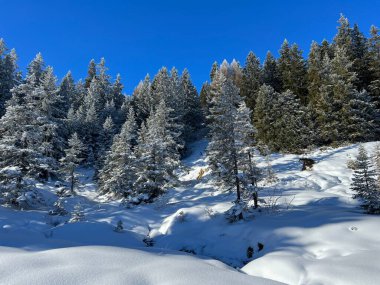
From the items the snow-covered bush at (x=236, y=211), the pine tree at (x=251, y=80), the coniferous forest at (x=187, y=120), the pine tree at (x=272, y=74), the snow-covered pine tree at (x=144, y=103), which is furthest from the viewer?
the snow-covered pine tree at (x=144, y=103)

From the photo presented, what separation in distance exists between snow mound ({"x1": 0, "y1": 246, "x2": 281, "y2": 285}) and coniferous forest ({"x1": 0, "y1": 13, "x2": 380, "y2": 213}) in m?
13.2

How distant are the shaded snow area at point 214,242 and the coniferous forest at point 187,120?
320 cm

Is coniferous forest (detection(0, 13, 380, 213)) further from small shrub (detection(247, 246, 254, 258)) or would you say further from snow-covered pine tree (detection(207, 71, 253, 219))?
small shrub (detection(247, 246, 254, 258))

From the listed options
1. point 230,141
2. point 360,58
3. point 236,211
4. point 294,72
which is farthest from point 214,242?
point 360,58

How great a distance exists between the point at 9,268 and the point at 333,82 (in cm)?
4047

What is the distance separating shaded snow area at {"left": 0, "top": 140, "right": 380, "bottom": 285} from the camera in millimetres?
4652

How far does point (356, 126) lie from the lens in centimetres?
3272

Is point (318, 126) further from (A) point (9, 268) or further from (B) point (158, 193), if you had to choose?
(A) point (9, 268)

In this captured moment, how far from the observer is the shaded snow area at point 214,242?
183 inches

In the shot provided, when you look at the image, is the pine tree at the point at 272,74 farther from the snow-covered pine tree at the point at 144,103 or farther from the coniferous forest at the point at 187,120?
the snow-covered pine tree at the point at 144,103

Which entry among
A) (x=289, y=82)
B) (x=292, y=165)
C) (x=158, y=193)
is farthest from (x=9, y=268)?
(x=289, y=82)

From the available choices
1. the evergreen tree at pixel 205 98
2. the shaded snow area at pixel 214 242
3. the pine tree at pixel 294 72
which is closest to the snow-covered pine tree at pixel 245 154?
the shaded snow area at pixel 214 242

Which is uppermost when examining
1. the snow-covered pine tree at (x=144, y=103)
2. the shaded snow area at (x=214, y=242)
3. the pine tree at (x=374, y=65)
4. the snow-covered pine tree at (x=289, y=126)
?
the snow-covered pine tree at (x=144, y=103)

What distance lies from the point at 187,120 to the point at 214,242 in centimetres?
4500
